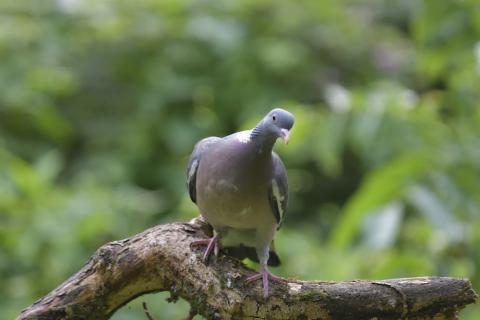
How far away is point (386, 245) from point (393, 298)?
117cm

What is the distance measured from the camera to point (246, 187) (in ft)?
8.38

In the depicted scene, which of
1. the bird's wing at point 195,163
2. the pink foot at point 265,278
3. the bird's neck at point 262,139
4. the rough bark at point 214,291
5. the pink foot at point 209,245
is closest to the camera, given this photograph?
the rough bark at point 214,291

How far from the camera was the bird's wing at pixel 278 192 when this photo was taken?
261 centimetres

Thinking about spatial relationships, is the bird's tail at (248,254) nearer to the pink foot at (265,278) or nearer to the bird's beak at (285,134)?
the pink foot at (265,278)

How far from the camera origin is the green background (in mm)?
3488

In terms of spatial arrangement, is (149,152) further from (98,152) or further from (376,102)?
(376,102)

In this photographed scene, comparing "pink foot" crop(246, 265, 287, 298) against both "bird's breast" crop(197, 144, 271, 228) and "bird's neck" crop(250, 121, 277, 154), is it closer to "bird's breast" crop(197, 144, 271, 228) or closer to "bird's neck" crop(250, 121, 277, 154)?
"bird's breast" crop(197, 144, 271, 228)

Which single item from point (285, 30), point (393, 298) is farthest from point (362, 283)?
point (285, 30)

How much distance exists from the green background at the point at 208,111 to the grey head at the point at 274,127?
3.04 feet

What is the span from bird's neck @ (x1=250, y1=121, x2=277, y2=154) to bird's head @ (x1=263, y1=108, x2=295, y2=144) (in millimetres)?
30

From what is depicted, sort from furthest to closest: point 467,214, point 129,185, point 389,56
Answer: point 389,56 → point 129,185 → point 467,214

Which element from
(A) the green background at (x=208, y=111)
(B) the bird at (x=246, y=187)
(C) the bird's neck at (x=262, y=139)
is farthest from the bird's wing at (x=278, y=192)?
(A) the green background at (x=208, y=111)

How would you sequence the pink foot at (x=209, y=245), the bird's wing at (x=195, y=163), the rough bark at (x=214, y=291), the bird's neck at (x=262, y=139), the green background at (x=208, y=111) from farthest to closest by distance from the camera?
the green background at (x=208, y=111) < the bird's wing at (x=195, y=163) < the bird's neck at (x=262, y=139) < the pink foot at (x=209, y=245) < the rough bark at (x=214, y=291)

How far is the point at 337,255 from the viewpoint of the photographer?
3.46 meters
